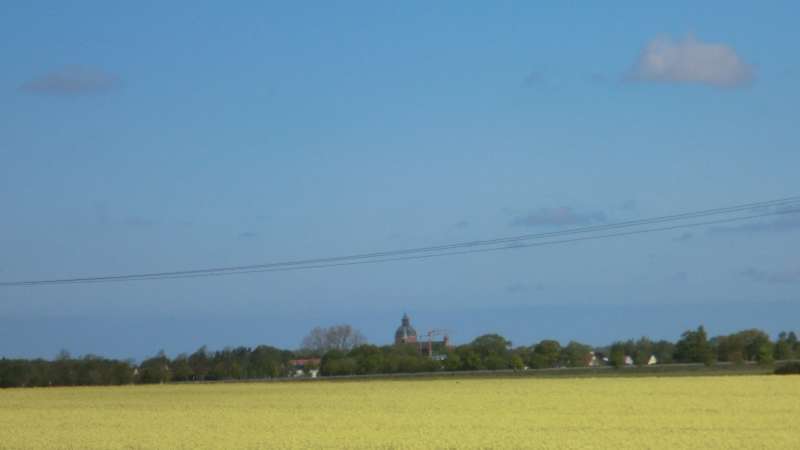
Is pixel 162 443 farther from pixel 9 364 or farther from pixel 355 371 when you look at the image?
pixel 355 371

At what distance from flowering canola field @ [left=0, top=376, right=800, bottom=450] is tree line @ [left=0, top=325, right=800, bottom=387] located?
79.9ft

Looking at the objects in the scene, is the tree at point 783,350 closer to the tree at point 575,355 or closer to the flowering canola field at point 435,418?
the tree at point 575,355

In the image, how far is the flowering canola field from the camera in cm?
3500

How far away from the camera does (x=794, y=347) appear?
13975cm

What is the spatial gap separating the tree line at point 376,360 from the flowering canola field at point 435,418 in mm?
24346

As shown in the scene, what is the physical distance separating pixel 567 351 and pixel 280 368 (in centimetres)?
3497

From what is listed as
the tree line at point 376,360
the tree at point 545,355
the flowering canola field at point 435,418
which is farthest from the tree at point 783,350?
the flowering canola field at point 435,418

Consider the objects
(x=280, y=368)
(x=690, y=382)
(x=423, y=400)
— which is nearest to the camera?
(x=423, y=400)

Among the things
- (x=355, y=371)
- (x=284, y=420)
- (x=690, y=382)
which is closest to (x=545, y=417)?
(x=284, y=420)

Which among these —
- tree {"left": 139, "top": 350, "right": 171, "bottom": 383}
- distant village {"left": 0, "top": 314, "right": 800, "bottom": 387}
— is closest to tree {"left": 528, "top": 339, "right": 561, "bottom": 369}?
distant village {"left": 0, "top": 314, "right": 800, "bottom": 387}

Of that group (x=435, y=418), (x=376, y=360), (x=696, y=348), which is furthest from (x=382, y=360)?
(x=435, y=418)

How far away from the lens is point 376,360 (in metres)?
120

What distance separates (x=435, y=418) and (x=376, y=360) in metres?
76.1

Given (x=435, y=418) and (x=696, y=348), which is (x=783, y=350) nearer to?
(x=696, y=348)
